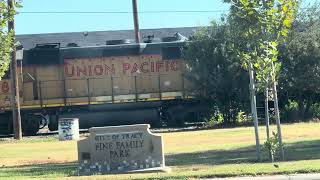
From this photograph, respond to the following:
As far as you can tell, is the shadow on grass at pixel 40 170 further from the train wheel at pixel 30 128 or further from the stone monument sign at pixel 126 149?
the train wheel at pixel 30 128

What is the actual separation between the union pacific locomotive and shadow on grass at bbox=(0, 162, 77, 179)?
44.6 feet

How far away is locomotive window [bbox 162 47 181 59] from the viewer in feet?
101

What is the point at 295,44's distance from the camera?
29.1m

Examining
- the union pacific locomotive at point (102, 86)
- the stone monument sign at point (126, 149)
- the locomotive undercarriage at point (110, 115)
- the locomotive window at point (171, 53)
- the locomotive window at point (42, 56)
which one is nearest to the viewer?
the stone monument sign at point (126, 149)

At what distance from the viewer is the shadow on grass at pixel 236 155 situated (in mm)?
14742

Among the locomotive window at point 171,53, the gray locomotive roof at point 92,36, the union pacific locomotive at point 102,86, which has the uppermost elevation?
the gray locomotive roof at point 92,36

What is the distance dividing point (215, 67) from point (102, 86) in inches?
232

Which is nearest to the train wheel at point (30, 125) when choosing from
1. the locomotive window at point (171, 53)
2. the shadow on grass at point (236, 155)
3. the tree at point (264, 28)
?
the locomotive window at point (171, 53)

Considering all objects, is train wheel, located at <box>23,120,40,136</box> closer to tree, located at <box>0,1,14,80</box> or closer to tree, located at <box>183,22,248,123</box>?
tree, located at <box>183,22,248,123</box>

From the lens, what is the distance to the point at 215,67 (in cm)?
2912

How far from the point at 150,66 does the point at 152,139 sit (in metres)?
17.5

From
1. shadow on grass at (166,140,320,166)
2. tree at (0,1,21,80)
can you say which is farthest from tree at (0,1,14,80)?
shadow on grass at (166,140,320,166)

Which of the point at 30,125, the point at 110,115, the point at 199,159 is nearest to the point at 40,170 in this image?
the point at 199,159

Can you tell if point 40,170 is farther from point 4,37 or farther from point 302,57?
point 302,57
